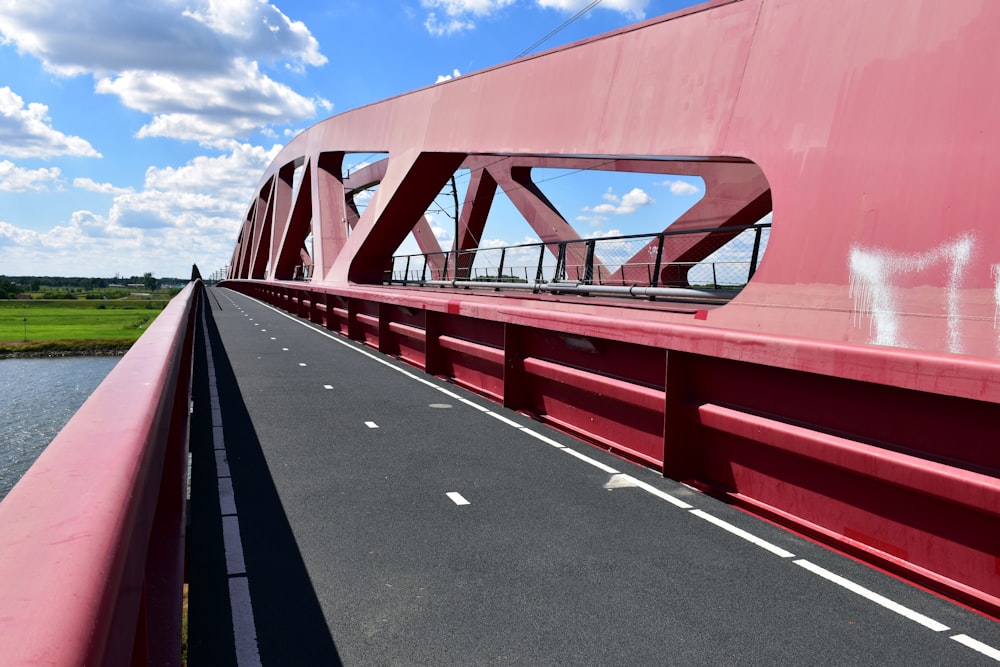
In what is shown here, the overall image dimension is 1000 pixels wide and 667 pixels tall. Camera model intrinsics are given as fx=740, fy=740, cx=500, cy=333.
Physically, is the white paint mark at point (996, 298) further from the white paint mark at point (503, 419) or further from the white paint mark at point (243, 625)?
the white paint mark at point (243, 625)

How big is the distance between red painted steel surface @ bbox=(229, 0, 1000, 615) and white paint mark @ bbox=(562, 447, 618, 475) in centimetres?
34

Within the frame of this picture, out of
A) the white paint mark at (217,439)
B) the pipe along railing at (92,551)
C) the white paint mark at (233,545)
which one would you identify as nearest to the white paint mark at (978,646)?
the pipe along railing at (92,551)

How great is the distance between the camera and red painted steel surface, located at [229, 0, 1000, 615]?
13.9 feet

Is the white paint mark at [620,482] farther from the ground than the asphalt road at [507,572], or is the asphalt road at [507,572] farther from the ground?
the white paint mark at [620,482]

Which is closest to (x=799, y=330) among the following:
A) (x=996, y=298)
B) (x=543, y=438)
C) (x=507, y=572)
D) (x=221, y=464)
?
(x=996, y=298)

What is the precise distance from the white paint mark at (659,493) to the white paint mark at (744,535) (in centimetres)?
17

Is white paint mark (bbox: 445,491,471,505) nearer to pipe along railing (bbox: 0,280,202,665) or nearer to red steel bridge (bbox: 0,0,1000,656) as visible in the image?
red steel bridge (bbox: 0,0,1000,656)

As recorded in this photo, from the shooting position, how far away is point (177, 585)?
11.0 feet

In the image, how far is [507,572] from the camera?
4.34 m

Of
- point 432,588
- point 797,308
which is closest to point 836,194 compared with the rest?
point 797,308

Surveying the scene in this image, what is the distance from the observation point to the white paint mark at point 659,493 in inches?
222

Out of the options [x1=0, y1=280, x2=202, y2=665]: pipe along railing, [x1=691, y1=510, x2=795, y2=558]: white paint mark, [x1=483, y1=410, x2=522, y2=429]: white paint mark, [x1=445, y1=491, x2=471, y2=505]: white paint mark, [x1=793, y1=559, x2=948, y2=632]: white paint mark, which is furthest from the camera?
[x1=483, y1=410, x2=522, y2=429]: white paint mark

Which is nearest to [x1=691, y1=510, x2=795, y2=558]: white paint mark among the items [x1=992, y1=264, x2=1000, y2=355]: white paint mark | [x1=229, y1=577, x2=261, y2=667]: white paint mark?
[x1=992, y1=264, x2=1000, y2=355]: white paint mark

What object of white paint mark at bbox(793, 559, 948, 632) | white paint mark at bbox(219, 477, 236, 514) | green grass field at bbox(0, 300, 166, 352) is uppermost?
white paint mark at bbox(793, 559, 948, 632)
